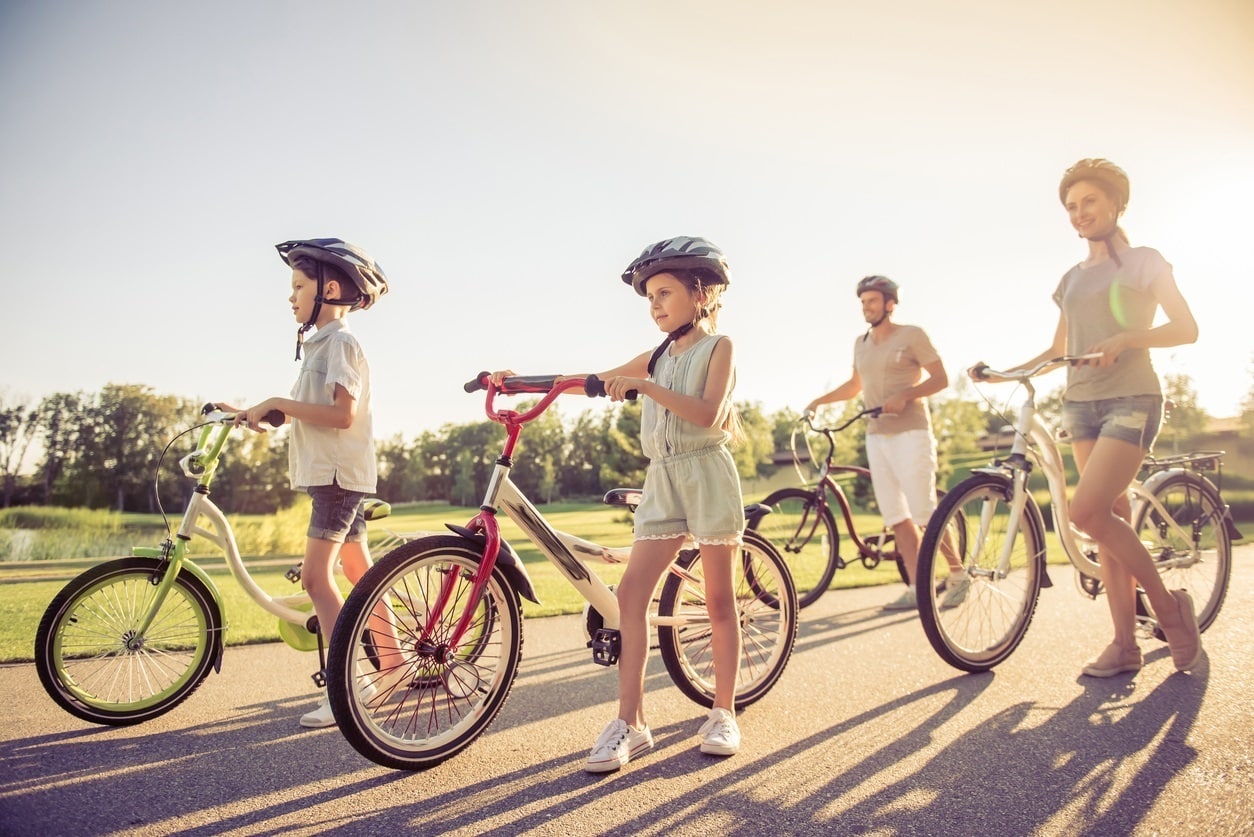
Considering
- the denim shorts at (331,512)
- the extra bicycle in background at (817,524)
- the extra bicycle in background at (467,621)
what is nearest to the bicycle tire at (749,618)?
the extra bicycle in background at (467,621)

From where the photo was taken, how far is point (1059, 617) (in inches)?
216

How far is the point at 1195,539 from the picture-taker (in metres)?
4.82

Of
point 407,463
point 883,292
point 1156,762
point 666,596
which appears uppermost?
point 883,292

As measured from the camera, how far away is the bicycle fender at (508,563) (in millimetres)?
2951

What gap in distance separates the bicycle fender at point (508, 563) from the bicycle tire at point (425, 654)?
3 cm

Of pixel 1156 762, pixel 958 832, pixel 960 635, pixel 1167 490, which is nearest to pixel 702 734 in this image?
pixel 958 832

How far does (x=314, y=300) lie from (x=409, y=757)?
6.50ft

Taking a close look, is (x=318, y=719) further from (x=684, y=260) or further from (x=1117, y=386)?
(x=1117, y=386)

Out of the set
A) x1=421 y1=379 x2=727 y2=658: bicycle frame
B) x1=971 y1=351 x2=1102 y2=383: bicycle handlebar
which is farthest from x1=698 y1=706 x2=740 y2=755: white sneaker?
x1=971 y1=351 x2=1102 y2=383: bicycle handlebar

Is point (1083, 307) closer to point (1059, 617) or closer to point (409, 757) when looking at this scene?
point (1059, 617)

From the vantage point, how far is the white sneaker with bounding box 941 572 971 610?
421 centimetres

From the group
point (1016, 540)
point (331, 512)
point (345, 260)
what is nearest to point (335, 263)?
point (345, 260)

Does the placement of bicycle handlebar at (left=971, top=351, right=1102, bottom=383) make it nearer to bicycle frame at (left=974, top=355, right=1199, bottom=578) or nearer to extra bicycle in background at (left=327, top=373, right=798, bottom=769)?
bicycle frame at (left=974, top=355, right=1199, bottom=578)

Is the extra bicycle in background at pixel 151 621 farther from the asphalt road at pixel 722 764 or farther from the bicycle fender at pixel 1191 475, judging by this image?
the bicycle fender at pixel 1191 475
